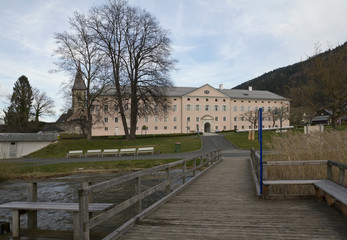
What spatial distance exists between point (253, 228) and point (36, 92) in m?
56.5

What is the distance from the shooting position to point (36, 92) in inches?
2106

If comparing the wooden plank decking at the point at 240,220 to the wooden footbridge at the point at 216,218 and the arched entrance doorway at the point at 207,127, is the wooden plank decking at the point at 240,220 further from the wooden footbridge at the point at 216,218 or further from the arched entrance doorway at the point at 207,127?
the arched entrance doorway at the point at 207,127

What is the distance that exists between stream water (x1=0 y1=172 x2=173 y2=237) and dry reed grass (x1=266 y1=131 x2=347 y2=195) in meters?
4.11

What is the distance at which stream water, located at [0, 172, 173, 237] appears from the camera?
699cm

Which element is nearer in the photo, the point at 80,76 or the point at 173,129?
the point at 80,76

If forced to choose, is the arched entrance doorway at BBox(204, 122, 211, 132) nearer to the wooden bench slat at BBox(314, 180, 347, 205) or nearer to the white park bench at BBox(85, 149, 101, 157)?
the white park bench at BBox(85, 149, 101, 157)

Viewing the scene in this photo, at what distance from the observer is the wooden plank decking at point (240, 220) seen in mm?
4012

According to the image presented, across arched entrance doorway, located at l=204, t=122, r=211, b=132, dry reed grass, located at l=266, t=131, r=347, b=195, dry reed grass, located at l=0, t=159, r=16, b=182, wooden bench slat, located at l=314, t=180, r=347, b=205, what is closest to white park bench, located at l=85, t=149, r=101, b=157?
dry reed grass, located at l=0, t=159, r=16, b=182

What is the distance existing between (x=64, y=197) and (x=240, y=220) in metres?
7.97

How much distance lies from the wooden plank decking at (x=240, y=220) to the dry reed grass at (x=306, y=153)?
3.83ft

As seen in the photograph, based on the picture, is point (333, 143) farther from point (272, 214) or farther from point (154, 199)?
point (154, 199)

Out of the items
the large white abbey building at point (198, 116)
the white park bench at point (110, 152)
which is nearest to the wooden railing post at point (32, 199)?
the white park bench at point (110, 152)

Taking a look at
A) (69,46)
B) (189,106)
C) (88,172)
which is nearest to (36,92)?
(69,46)

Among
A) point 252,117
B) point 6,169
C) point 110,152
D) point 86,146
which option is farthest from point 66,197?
point 252,117
